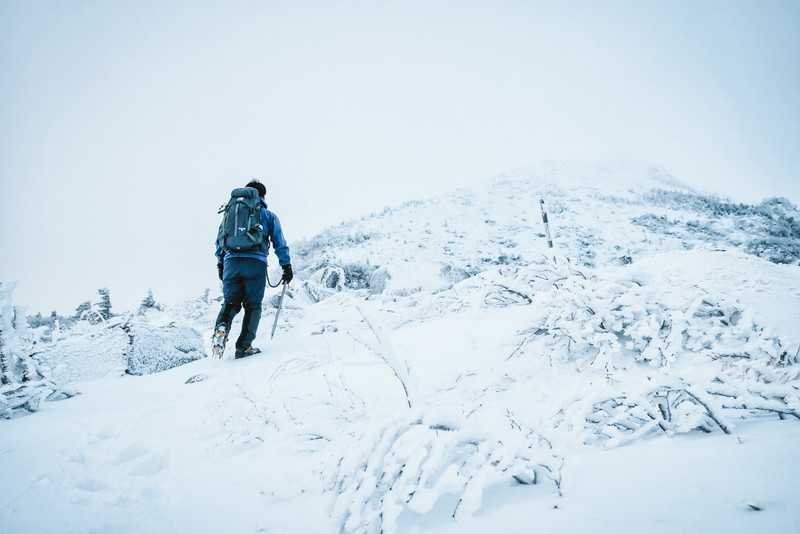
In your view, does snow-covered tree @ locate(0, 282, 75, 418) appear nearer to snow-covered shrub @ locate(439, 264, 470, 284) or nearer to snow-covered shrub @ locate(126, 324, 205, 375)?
snow-covered shrub @ locate(126, 324, 205, 375)

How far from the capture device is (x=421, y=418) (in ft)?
3.31

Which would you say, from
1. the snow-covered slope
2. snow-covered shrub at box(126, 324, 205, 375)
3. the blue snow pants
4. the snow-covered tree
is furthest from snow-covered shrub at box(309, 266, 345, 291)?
the snow-covered tree

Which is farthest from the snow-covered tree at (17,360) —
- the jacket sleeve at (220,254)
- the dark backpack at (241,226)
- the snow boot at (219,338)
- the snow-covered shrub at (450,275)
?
the snow-covered shrub at (450,275)

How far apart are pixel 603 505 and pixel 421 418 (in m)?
0.47

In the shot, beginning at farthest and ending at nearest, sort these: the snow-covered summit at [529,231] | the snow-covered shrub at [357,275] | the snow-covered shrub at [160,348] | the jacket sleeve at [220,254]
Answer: the snow-covered summit at [529,231] < the snow-covered shrub at [357,275] < the snow-covered shrub at [160,348] < the jacket sleeve at [220,254]

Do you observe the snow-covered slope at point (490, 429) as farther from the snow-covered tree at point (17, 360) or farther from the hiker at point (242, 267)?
the hiker at point (242, 267)

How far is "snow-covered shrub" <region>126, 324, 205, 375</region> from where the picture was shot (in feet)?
14.7

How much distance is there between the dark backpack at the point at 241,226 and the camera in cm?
396

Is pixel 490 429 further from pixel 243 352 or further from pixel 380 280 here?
pixel 380 280

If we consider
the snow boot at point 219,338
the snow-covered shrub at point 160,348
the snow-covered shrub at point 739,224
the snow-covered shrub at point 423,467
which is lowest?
the snow-covered shrub at point 739,224

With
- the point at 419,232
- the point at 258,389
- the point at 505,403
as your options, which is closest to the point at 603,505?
the point at 505,403

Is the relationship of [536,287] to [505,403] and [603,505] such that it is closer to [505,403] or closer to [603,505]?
[505,403]

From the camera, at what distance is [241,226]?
399 centimetres

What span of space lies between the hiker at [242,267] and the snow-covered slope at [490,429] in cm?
45
